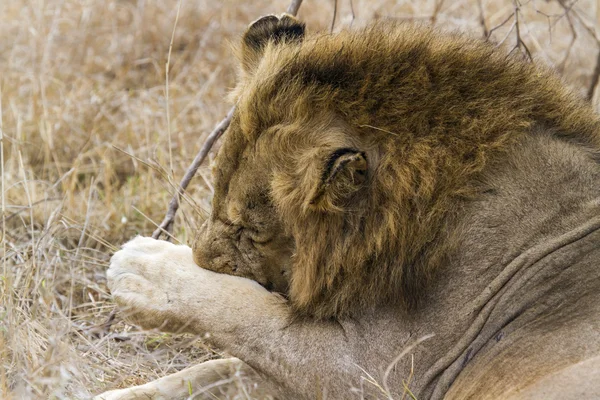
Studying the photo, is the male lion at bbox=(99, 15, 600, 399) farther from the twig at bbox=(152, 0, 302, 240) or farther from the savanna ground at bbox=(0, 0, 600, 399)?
the twig at bbox=(152, 0, 302, 240)

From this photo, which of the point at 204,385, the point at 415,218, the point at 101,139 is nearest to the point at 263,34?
the point at 415,218

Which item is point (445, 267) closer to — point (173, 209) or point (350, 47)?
point (350, 47)

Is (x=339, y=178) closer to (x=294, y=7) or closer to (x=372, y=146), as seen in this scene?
(x=372, y=146)

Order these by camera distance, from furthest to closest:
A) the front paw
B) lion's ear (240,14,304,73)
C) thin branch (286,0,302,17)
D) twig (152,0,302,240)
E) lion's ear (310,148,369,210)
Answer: thin branch (286,0,302,17) < twig (152,0,302,240) < lion's ear (240,14,304,73) < the front paw < lion's ear (310,148,369,210)

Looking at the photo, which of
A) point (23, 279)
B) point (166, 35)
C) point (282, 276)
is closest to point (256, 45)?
point (282, 276)

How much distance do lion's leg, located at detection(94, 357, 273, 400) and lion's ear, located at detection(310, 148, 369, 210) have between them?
74 cm

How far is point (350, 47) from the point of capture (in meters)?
2.97

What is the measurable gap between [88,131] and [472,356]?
12.1 feet

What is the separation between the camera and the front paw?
313 cm

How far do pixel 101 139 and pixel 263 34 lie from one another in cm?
269

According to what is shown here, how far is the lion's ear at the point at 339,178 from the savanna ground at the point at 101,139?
2.25 ft

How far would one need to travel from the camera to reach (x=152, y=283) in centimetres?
320

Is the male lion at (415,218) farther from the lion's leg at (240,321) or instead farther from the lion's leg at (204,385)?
the lion's leg at (204,385)

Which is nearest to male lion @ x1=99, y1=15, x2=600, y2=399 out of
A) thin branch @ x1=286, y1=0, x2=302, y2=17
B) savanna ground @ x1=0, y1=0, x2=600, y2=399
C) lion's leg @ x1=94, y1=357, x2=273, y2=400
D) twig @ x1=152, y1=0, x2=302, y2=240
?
lion's leg @ x1=94, y1=357, x2=273, y2=400
